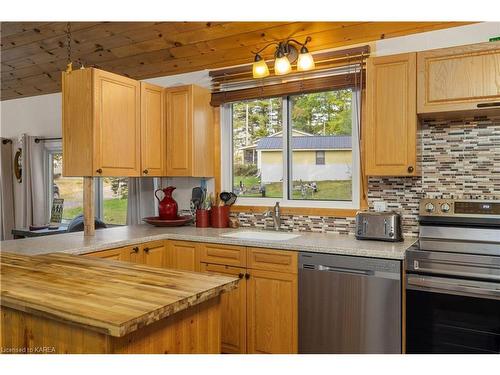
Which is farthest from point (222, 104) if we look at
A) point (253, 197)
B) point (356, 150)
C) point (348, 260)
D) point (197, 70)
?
point (348, 260)

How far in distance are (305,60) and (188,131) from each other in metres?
1.16

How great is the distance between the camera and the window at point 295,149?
127 inches

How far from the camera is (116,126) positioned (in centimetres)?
314

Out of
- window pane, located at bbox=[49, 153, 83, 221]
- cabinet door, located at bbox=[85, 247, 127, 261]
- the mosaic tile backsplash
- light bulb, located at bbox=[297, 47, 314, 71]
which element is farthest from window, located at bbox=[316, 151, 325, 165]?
window pane, located at bbox=[49, 153, 83, 221]

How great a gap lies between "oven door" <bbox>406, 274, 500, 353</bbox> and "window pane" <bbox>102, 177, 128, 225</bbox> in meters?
3.23

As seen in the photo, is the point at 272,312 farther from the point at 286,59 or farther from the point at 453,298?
the point at 286,59

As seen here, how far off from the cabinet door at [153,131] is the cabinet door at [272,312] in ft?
4.31

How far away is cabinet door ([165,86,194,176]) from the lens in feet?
11.5

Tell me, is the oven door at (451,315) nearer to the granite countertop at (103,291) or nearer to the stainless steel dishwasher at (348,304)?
the stainless steel dishwasher at (348,304)

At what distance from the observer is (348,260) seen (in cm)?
Answer: 244

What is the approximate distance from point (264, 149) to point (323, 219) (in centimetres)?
83

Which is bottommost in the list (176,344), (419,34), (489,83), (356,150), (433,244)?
(176,344)

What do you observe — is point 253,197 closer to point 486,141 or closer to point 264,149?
point 264,149

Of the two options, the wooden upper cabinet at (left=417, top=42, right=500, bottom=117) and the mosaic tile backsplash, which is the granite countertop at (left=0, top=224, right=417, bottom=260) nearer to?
the mosaic tile backsplash
